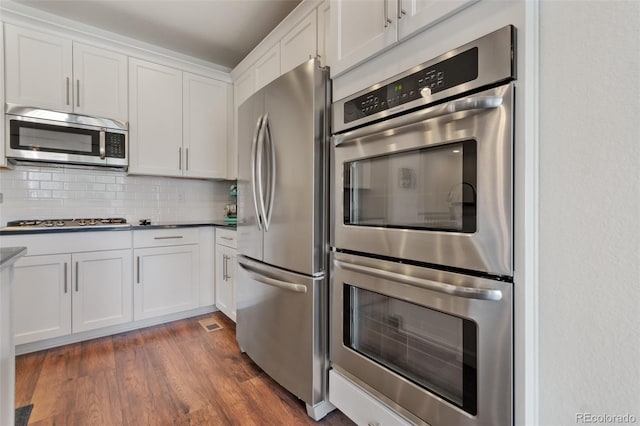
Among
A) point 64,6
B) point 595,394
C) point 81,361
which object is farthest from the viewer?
point 64,6

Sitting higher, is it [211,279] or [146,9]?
[146,9]

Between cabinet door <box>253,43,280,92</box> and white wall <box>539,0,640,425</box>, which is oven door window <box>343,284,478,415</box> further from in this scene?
cabinet door <box>253,43,280,92</box>

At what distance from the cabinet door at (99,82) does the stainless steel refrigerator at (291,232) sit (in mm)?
1533

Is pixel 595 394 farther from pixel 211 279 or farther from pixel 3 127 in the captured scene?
pixel 3 127

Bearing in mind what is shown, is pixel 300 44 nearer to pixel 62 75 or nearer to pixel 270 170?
pixel 270 170

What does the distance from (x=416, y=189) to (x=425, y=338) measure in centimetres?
55

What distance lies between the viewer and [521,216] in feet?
2.68

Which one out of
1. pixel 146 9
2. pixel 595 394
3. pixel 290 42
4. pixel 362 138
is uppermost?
pixel 146 9

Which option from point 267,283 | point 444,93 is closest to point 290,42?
point 444,93

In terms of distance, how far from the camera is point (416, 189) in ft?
3.61

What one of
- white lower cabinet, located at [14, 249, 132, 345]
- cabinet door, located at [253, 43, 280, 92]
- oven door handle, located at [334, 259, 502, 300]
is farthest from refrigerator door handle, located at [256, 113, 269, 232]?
white lower cabinet, located at [14, 249, 132, 345]

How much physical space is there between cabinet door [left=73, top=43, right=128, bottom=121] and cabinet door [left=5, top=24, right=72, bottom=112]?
0.20ft

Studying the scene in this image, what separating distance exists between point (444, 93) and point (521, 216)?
1.49ft

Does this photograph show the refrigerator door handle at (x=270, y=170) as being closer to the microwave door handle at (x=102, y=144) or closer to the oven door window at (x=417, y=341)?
the oven door window at (x=417, y=341)
